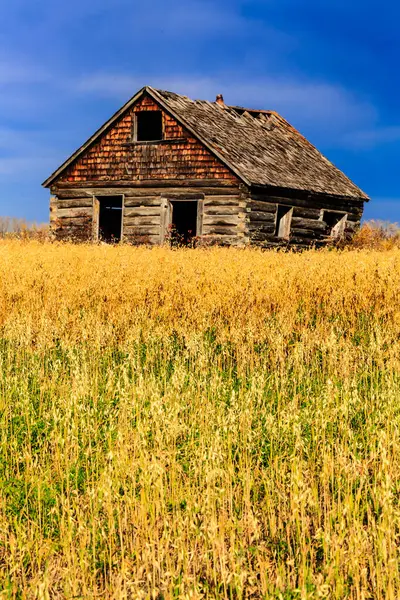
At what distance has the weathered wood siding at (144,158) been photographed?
69.2ft

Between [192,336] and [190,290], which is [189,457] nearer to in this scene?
[192,336]

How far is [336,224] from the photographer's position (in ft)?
82.1

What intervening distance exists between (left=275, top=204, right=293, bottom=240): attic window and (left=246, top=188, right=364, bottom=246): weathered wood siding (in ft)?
0.48

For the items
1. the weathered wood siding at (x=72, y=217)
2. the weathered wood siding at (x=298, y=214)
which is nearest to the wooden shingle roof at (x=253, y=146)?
the weathered wood siding at (x=298, y=214)

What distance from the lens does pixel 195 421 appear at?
4082 millimetres

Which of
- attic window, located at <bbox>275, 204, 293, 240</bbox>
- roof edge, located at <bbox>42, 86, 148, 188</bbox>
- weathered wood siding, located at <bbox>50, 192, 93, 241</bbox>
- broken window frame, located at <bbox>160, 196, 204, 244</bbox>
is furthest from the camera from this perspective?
weathered wood siding, located at <bbox>50, 192, 93, 241</bbox>

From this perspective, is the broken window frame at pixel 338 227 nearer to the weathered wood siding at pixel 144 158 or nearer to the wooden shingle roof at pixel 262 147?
the wooden shingle roof at pixel 262 147

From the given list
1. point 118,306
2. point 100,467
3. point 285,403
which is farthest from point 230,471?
point 118,306

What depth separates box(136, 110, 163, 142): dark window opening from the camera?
2264 centimetres

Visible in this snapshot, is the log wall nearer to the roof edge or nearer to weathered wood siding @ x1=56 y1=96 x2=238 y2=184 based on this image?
weathered wood siding @ x1=56 y1=96 x2=238 y2=184

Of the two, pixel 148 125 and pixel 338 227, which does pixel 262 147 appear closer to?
pixel 338 227

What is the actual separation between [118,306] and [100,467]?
4809 mm

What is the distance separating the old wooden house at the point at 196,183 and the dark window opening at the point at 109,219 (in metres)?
0.07

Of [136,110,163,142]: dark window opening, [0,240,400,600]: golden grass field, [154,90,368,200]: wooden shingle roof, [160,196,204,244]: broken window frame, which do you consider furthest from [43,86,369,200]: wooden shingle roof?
[0,240,400,600]: golden grass field
